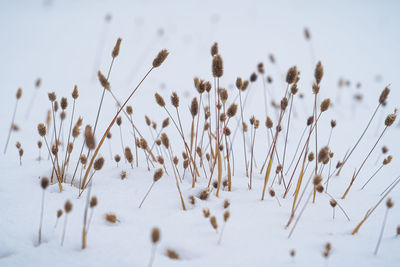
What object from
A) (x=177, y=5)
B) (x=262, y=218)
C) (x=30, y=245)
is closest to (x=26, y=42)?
(x=30, y=245)

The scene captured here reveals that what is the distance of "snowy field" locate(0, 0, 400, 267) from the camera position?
0.96 m

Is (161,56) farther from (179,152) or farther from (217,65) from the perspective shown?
(179,152)

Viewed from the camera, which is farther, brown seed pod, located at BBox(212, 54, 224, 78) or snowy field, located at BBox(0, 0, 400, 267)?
brown seed pod, located at BBox(212, 54, 224, 78)

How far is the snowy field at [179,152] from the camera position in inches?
37.8

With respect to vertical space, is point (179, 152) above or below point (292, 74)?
below

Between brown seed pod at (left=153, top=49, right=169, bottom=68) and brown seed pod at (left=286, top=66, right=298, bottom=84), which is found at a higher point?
brown seed pod at (left=153, top=49, right=169, bottom=68)

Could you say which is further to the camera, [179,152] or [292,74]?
[179,152]

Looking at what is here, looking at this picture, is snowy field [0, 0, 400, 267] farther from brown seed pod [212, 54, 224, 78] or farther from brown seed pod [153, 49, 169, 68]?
brown seed pod [153, 49, 169, 68]

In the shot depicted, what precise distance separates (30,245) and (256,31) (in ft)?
31.3

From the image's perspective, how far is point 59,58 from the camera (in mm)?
4887

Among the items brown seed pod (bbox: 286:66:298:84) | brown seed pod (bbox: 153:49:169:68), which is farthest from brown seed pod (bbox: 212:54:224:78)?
brown seed pod (bbox: 286:66:298:84)

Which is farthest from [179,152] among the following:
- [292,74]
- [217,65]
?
[292,74]

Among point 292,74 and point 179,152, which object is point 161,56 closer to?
point 292,74

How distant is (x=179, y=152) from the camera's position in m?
2.22
